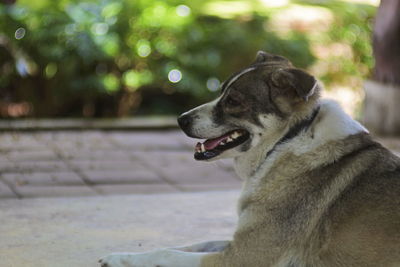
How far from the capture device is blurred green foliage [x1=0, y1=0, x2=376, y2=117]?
29.2ft

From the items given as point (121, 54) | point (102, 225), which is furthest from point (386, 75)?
point (102, 225)

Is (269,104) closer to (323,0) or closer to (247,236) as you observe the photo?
(247,236)

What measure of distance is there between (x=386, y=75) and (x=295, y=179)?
4.75 m

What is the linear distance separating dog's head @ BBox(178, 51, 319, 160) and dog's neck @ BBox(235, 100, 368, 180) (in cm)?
4

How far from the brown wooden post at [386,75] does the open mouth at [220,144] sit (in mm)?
4476

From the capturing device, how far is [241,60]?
9.86 meters

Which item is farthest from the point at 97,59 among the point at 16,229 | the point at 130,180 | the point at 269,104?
the point at 269,104

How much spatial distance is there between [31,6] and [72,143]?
2565mm

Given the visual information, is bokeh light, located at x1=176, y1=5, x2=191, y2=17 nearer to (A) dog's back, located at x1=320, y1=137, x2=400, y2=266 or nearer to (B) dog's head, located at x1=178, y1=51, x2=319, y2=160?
(B) dog's head, located at x1=178, y1=51, x2=319, y2=160

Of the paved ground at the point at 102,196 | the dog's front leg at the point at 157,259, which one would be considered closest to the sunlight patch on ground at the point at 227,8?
the paved ground at the point at 102,196

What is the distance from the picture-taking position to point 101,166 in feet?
21.8

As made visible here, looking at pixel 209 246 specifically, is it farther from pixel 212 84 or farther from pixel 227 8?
pixel 227 8

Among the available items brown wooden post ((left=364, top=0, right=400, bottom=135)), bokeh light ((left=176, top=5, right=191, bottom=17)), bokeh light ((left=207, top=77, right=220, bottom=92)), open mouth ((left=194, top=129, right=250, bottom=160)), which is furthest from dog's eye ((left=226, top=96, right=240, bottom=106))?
bokeh light ((left=176, top=5, right=191, bottom=17))

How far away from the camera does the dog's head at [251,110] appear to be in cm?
395
